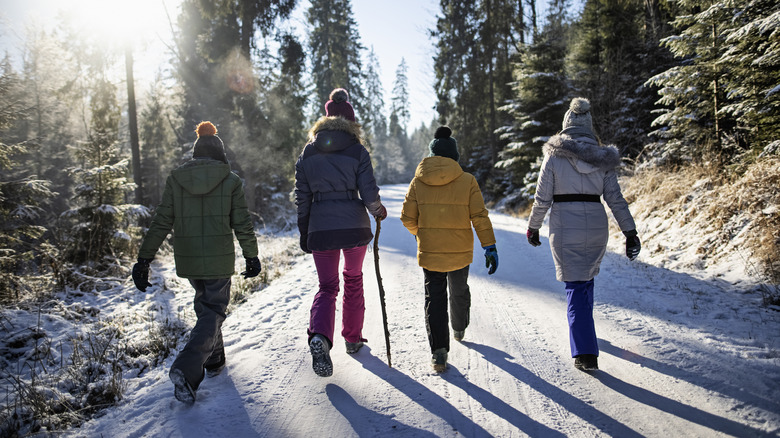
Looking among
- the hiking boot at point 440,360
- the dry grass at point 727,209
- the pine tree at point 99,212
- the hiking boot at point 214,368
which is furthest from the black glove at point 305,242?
the pine tree at point 99,212

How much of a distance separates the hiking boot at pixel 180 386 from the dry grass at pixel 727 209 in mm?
5789

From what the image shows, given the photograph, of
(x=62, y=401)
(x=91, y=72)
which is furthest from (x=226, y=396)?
(x=91, y=72)

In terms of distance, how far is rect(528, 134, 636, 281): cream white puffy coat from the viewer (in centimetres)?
325

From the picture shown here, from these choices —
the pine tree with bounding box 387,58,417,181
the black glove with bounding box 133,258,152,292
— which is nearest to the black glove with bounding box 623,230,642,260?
the black glove with bounding box 133,258,152,292

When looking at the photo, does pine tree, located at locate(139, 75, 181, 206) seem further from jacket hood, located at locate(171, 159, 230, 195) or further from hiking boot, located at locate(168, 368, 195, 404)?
hiking boot, located at locate(168, 368, 195, 404)

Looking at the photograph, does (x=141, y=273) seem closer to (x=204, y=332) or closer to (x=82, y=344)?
(x=204, y=332)

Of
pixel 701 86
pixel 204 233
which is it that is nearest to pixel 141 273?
pixel 204 233

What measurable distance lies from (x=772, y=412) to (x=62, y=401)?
5087 mm

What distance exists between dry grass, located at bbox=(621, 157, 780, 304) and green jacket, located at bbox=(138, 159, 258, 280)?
564 centimetres

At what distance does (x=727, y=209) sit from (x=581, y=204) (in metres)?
4.37

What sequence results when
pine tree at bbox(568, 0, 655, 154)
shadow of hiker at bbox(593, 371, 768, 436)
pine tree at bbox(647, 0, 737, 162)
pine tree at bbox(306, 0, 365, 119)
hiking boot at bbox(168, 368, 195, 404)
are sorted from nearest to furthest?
shadow of hiker at bbox(593, 371, 768, 436), hiking boot at bbox(168, 368, 195, 404), pine tree at bbox(647, 0, 737, 162), pine tree at bbox(568, 0, 655, 154), pine tree at bbox(306, 0, 365, 119)

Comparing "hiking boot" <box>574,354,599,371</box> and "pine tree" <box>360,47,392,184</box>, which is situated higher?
"pine tree" <box>360,47,392,184</box>

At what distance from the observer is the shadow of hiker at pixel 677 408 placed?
2338mm

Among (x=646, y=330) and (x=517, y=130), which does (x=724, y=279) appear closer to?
(x=646, y=330)
